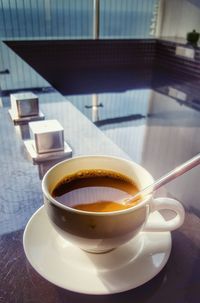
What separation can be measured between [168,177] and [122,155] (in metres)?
0.32

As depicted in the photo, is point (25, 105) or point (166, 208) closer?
point (166, 208)

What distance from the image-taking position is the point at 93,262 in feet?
1.04

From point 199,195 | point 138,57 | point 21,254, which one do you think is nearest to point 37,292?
point 21,254

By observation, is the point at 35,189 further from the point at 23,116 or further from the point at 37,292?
the point at 23,116

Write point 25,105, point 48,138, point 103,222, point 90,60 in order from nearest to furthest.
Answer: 1. point 103,222
2. point 48,138
3. point 25,105
4. point 90,60

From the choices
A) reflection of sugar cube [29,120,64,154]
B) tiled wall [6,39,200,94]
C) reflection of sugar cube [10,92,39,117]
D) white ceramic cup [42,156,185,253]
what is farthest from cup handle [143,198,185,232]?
tiled wall [6,39,200,94]

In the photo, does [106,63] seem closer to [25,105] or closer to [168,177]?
[25,105]

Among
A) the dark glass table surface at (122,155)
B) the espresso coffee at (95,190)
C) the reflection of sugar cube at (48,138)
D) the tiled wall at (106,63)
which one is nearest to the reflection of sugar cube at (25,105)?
the dark glass table surface at (122,155)

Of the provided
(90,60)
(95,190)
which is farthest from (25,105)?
(90,60)

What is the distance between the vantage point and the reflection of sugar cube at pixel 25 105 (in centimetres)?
77

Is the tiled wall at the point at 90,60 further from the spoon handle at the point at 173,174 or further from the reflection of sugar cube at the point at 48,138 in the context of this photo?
the spoon handle at the point at 173,174

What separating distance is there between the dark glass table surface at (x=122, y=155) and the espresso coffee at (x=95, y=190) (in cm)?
9

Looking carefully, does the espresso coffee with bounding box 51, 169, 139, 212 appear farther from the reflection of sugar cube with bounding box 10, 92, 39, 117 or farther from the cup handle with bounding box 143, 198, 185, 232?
the reflection of sugar cube with bounding box 10, 92, 39, 117

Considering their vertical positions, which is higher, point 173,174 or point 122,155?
point 173,174
